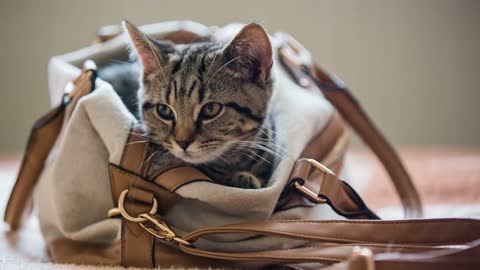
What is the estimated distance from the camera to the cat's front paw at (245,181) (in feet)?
3.09

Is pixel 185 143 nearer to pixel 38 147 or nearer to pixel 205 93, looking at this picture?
pixel 205 93

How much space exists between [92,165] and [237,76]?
0.30 meters

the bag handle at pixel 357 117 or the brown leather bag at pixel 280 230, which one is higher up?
the bag handle at pixel 357 117

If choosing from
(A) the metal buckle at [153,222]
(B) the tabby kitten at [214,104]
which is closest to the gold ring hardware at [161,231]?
(A) the metal buckle at [153,222]

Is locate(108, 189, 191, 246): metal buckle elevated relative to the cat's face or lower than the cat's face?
lower

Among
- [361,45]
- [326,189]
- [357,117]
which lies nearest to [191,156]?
[326,189]

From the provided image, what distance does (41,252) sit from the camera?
3.40 ft

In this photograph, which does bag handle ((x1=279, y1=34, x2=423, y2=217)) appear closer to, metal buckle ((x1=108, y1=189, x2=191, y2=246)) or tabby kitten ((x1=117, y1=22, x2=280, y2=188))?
tabby kitten ((x1=117, y1=22, x2=280, y2=188))

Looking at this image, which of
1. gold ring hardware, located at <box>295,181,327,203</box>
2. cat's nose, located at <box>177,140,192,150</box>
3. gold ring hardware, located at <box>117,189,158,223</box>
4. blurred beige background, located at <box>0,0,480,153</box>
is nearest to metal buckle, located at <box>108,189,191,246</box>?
gold ring hardware, located at <box>117,189,158,223</box>

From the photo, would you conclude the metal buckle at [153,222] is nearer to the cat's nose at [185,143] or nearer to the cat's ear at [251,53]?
the cat's nose at [185,143]

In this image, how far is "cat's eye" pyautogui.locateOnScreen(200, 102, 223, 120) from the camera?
949mm

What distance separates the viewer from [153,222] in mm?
870

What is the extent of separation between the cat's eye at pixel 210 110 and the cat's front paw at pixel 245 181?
113 mm

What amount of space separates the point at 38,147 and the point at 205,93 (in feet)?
1.21
